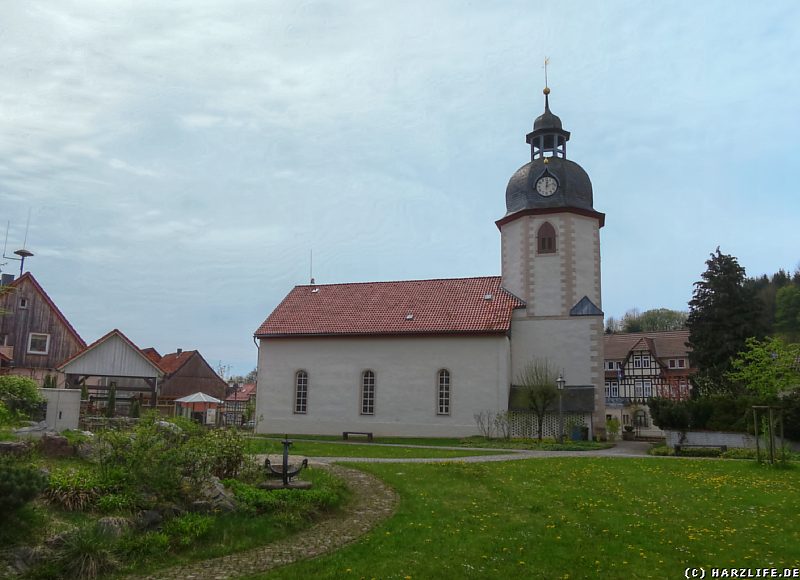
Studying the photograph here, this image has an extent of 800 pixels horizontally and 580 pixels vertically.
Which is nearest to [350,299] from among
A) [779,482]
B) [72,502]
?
[779,482]

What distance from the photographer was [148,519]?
29.7 ft

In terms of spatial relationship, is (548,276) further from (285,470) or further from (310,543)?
(310,543)

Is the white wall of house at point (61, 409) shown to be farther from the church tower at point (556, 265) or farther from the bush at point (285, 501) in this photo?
the church tower at point (556, 265)

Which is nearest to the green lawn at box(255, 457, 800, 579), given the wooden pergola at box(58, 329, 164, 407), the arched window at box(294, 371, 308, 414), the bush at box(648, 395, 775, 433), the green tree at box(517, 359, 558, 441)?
the bush at box(648, 395, 775, 433)

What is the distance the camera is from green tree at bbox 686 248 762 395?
38.7 metres

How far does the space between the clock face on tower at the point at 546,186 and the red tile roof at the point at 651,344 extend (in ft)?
105

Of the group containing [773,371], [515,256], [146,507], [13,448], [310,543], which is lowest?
[310,543]

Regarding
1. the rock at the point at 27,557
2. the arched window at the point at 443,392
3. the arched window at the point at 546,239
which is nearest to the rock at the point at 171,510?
the rock at the point at 27,557

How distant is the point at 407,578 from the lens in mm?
7652

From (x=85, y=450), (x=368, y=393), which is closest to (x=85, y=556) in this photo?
(x=85, y=450)

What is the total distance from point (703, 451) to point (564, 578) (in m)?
18.6

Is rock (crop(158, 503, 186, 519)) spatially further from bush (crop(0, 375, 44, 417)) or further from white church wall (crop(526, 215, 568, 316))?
white church wall (crop(526, 215, 568, 316))

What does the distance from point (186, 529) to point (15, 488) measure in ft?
7.56

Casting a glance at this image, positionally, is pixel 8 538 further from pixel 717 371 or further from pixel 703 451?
pixel 717 371
